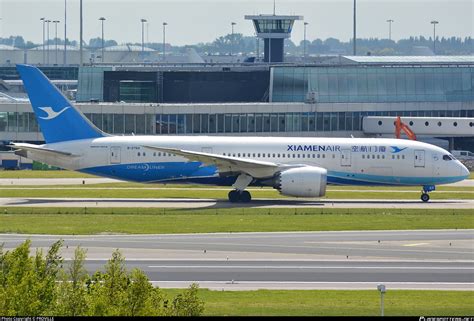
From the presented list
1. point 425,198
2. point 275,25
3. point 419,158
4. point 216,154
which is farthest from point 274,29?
point 216,154

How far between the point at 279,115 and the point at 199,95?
1922 centimetres

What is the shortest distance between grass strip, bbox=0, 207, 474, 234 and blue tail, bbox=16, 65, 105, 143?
7.43 metres

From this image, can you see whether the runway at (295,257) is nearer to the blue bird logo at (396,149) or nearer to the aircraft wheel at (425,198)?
the aircraft wheel at (425,198)

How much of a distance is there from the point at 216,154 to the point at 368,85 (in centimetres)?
5587

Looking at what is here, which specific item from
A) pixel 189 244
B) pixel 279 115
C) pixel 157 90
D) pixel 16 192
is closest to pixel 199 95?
pixel 157 90

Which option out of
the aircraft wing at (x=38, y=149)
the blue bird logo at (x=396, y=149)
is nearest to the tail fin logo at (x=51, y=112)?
the aircraft wing at (x=38, y=149)

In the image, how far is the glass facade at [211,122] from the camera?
104 metres

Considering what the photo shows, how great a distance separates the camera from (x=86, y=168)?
70188 mm

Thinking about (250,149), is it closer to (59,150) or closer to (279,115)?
(59,150)

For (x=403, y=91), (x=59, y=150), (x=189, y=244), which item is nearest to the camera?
(x=189, y=244)

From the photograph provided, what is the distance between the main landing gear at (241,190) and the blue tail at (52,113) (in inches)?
366

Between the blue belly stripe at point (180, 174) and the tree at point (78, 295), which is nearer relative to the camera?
the tree at point (78, 295)

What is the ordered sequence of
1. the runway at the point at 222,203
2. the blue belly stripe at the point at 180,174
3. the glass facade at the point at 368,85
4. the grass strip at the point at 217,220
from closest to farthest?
the grass strip at the point at 217,220
the runway at the point at 222,203
the blue belly stripe at the point at 180,174
the glass facade at the point at 368,85

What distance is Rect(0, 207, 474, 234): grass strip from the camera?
185ft
